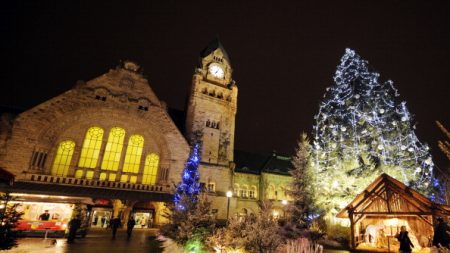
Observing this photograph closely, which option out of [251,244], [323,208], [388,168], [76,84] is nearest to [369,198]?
[388,168]

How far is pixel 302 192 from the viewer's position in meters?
21.5

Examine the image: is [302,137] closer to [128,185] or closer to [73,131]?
[128,185]

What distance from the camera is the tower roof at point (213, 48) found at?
42344mm

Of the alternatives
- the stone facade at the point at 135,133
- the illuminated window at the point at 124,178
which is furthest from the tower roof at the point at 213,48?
the illuminated window at the point at 124,178

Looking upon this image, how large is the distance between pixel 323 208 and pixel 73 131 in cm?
2693

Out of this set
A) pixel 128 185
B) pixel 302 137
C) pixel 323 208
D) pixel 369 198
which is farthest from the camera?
pixel 128 185

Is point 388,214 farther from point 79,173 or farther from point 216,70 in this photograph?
point 216,70

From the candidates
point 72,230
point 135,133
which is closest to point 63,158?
point 135,133

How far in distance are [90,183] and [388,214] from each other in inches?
1059

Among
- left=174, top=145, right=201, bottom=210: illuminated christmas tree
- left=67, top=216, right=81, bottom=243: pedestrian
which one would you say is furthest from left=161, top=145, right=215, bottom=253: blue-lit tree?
left=174, top=145, right=201, bottom=210: illuminated christmas tree

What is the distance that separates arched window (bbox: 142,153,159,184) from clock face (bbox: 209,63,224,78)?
17568mm

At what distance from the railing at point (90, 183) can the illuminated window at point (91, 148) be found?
2033mm

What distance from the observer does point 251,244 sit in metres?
11.4

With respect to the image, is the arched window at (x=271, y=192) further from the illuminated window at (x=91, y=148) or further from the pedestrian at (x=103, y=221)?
the illuminated window at (x=91, y=148)
